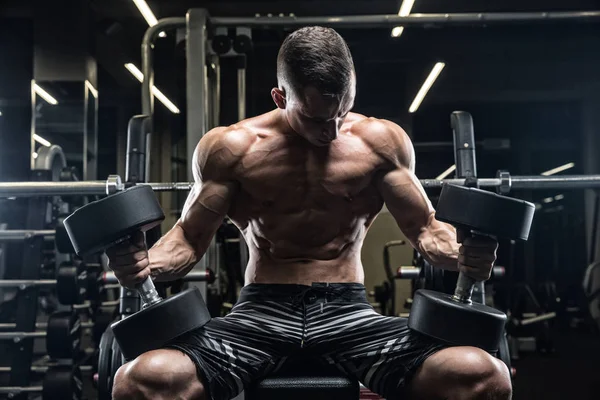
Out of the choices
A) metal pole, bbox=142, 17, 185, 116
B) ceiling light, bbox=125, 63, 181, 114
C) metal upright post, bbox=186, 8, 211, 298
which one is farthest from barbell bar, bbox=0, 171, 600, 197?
ceiling light, bbox=125, 63, 181, 114

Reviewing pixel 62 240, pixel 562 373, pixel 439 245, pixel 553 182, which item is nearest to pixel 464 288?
pixel 439 245

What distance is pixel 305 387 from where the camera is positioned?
1.15 meters

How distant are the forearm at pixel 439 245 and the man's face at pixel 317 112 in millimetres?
311

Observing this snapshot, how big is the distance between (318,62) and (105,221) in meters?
0.53

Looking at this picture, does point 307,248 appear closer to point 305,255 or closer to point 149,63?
point 305,255

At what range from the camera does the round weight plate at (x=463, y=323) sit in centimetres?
106

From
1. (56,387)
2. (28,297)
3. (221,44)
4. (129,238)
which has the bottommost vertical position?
(56,387)

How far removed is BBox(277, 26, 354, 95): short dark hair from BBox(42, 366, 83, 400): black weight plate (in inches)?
78.3

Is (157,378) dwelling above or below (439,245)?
below

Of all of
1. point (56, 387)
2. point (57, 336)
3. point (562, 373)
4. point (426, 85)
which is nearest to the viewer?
point (56, 387)

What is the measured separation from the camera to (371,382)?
1180 millimetres

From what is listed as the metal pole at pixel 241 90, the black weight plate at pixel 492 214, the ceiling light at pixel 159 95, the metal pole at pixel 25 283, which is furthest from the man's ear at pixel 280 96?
the ceiling light at pixel 159 95

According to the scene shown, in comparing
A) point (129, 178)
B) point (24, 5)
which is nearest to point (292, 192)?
point (129, 178)

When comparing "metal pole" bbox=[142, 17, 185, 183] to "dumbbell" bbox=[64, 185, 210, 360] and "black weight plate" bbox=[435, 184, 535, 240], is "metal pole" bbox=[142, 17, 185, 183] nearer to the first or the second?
"dumbbell" bbox=[64, 185, 210, 360]
